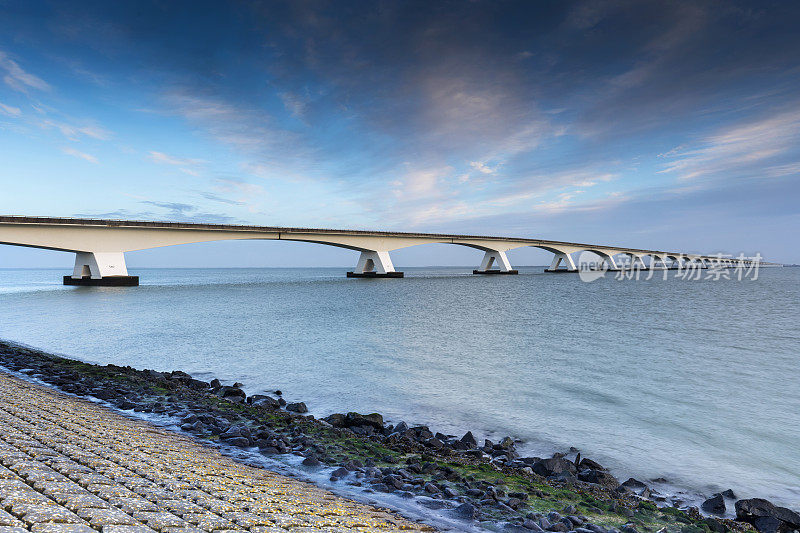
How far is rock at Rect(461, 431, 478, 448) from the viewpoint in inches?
334

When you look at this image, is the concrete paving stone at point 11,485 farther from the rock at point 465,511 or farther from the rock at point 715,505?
the rock at point 715,505

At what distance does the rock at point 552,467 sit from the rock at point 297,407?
551cm

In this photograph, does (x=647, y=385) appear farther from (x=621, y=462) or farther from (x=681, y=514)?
(x=681, y=514)

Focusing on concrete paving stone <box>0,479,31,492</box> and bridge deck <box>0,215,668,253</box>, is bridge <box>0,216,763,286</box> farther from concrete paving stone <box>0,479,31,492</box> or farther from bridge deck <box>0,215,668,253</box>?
concrete paving stone <box>0,479,31,492</box>

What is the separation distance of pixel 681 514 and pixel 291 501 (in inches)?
205

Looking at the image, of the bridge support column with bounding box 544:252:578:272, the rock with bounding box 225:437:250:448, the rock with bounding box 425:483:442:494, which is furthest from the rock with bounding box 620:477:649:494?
the bridge support column with bounding box 544:252:578:272

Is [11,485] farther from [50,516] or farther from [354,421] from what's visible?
[354,421]

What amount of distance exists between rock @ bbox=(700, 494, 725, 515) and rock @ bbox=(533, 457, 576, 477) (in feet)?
5.96

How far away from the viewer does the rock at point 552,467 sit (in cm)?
723

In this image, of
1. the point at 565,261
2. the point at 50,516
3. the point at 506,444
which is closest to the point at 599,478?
the point at 506,444

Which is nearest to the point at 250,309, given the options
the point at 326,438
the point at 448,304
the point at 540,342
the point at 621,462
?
the point at 448,304

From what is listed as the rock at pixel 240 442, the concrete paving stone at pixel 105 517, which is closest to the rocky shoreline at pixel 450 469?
the rock at pixel 240 442

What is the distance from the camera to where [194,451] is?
678 cm

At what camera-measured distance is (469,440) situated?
864 centimetres
